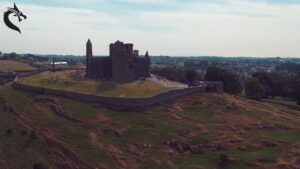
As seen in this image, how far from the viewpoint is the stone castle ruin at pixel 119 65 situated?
87438 millimetres

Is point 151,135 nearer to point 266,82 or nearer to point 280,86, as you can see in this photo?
point 280,86

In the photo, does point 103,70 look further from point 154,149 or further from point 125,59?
point 154,149

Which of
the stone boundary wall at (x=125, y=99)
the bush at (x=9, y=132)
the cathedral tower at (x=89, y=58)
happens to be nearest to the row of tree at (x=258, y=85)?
the stone boundary wall at (x=125, y=99)

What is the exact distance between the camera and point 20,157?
187 ft

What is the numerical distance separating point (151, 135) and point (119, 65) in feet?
88.9

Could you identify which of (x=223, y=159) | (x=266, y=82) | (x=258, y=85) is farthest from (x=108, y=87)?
(x=266, y=82)

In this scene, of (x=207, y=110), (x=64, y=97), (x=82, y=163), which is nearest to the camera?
(x=82, y=163)

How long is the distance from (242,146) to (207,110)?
14813 millimetres

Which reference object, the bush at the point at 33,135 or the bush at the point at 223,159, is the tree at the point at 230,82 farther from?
the bush at the point at 33,135

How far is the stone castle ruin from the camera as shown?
8744 centimetres

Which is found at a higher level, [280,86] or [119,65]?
[119,65]

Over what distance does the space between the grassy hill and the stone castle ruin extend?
1435 cm

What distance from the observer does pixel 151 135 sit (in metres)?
63.7

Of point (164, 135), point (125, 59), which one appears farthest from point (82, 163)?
point (125, 59)
